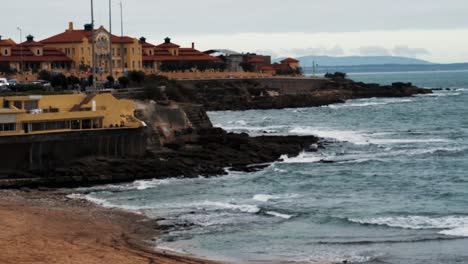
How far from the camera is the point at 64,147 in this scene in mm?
53062

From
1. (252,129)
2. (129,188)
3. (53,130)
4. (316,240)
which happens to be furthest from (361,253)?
(252,129)

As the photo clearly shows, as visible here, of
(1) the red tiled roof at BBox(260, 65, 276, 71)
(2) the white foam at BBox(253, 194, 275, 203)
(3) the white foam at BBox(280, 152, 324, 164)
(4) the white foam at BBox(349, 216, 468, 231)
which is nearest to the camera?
(4) the white foam at BBox(349, 216, 468, 231)

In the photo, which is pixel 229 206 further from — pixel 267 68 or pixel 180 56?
pixel 267 68

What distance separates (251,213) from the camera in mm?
42688

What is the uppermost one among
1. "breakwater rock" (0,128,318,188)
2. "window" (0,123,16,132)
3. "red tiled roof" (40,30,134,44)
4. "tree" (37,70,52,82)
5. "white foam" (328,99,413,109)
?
"red tiled roof" (40,30,134,44)

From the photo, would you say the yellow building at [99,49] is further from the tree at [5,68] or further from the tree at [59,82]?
the tree at [59,82]

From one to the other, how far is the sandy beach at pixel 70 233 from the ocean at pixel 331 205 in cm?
142

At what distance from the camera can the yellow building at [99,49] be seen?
3804 inches

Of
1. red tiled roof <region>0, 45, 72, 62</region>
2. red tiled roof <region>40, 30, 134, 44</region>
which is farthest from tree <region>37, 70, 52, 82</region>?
red tiled roof <region>40, 30, 134, 44</region>

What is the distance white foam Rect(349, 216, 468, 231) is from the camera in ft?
127

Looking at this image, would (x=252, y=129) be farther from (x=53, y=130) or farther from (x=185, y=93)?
(x=53, y=130)

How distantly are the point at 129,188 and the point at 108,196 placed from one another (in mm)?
2853

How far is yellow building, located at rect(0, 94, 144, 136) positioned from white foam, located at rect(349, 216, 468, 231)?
20593mm

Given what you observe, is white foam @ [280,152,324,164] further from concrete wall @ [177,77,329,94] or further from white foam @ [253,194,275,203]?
concrete wall @ [177,77,329,94]
